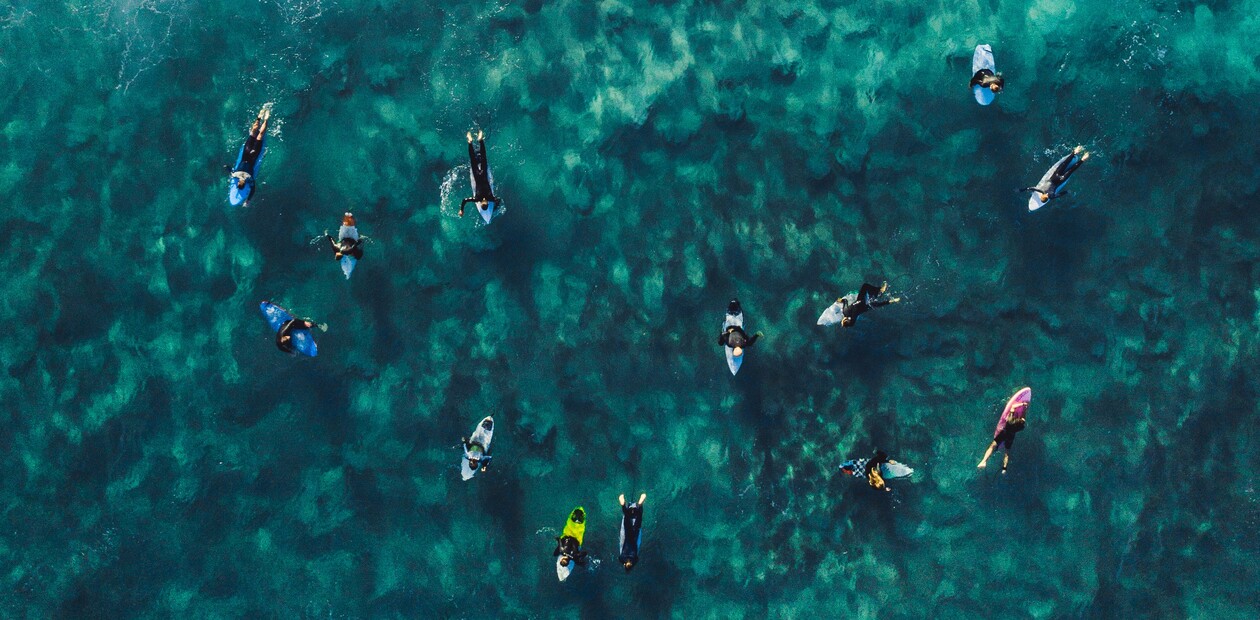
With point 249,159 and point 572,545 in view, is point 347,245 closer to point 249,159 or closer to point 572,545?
point 249,159

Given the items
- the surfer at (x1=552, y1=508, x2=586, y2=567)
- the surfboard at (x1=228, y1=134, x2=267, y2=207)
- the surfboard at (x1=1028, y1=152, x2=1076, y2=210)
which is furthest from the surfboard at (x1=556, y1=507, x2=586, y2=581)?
the surfboard at (x1=1028, y1=152, x2=1076, y2=210)

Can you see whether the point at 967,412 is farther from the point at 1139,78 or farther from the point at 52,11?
the point at 52,11

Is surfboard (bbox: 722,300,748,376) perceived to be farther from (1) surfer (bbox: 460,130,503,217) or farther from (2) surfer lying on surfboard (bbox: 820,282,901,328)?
(1) surfer (bbox: 460,130,503,217)

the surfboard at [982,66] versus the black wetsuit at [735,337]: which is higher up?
the surfboard at [982,66]

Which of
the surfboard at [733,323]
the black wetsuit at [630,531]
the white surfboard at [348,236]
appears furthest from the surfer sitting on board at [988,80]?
the white surfboard at [348,236]

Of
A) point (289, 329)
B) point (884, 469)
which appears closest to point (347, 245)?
point (289, 329)

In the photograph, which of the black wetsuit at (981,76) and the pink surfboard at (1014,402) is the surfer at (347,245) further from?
the pink surfboard at (1014,402)
